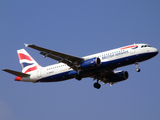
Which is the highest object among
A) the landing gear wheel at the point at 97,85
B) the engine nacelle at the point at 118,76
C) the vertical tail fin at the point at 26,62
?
the vertical tail fin at the point at 26,62

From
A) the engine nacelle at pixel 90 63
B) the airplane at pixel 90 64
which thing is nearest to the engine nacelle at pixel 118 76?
the airplane at pixel 90 64

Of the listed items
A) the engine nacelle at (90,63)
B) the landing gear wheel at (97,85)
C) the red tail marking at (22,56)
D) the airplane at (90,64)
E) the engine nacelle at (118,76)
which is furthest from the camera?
the red tail marking at (22,56)

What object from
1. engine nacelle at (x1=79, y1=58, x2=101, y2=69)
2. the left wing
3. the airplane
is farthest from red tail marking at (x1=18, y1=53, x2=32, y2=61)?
engine nacelle at (x1=79, y1=58, x2=101, y2=69)

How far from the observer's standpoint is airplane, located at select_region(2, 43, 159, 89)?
44.4 meters

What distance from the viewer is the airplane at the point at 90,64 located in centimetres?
4444

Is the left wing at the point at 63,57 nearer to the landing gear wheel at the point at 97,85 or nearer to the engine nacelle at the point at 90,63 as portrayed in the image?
the engine nacelle at the point at 90,63

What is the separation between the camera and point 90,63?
44.4 meters

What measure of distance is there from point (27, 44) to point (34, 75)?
11.2 meters

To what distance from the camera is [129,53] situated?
44.6 m

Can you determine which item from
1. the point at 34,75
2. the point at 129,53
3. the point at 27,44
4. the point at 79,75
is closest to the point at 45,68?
the point at 34,75

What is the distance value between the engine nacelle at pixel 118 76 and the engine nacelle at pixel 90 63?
25.8 ft

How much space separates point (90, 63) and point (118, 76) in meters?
8.78

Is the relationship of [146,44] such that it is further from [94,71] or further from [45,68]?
[45,68]

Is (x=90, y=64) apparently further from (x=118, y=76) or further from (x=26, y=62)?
(x=26, y=62)
